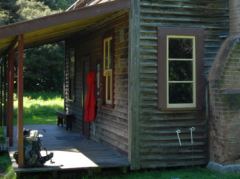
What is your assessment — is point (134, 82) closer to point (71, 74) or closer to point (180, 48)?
point (180, 48)

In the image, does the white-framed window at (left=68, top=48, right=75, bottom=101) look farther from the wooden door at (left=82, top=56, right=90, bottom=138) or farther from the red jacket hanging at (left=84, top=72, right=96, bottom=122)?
the red jacket hanging at (left=84, top=72, right=96, bottom=122)

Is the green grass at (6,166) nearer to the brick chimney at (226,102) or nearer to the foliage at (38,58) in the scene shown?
the brick chimney at (226,102)

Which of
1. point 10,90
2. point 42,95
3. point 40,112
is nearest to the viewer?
point 10,90

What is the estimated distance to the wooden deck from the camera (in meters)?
9.52

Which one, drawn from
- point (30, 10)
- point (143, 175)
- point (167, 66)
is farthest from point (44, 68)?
point (143, 175)

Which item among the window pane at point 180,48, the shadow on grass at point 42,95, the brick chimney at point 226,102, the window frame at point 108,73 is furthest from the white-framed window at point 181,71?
the shadow on grass at point 42,95

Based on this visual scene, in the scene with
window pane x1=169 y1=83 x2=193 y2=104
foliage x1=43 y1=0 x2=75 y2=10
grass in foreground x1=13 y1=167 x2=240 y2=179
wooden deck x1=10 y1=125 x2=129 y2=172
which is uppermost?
foliage x1=43 y1=0 x2=75 y2=10

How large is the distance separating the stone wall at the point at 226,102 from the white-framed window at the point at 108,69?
2.87m

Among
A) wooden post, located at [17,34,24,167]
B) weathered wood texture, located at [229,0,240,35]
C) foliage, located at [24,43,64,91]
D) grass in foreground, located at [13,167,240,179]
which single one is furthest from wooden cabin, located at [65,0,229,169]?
foliage, located at [24,43,64,91]

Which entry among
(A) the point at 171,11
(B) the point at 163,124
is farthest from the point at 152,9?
(B) the point at 163,124

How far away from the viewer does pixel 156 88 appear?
1016cm

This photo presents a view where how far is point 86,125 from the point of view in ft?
48.8

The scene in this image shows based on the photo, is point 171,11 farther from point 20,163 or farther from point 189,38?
point 20,163

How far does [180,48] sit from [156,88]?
1072 millimetres
